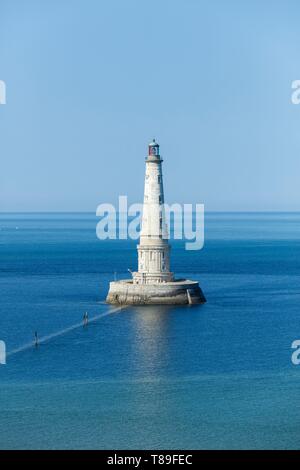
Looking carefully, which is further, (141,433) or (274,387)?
(274,387)

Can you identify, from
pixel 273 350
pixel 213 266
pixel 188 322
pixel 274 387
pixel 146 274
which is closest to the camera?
pixel 274 387

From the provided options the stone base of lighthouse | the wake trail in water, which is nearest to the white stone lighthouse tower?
the stone base of lighthouse

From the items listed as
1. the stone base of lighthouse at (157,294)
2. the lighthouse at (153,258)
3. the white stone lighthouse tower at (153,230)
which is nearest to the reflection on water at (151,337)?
the stone base of lighthouse at (157,294)

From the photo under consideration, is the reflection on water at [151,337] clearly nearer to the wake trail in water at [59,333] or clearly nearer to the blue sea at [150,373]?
the blue sea at [150,373]

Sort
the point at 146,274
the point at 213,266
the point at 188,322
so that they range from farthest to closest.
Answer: the point at 213,266
the point at 146,274
the point at 188,322

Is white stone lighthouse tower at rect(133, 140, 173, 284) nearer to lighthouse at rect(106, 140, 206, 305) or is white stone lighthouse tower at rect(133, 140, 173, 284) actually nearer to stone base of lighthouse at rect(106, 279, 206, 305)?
lighthouse at rect(106, 140, 206, 305)

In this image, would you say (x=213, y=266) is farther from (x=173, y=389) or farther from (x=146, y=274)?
(x=173, y=389)
